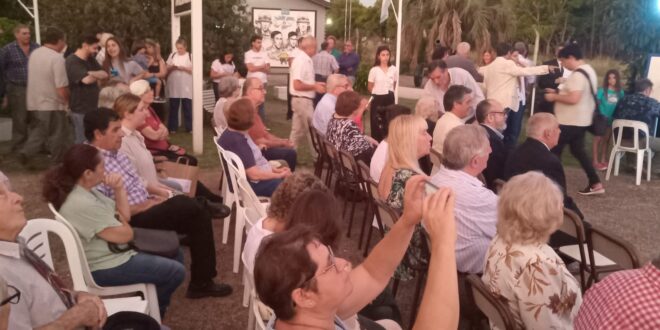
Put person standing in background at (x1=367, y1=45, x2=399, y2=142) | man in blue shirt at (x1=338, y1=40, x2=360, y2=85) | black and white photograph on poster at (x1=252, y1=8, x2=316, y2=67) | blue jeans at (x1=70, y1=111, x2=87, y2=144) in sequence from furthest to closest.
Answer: black and white photograph on poster at (x1=252, y1=8, x2=316, y2=67)
man in blue shirt at (x1=338, y1=40, x2=360, y2=85)
person standing in background at (x1=367, y1=45, x2=399, y2=142)
blue jeans at (x1=70, y1=111, x2=87, y2=144)

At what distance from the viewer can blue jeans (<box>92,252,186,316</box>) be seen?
3035mm

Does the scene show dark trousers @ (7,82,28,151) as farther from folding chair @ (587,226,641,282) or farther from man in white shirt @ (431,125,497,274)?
folding chair @ (587,226,641,282)

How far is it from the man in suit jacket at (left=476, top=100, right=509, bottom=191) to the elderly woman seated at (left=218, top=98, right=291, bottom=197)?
5.82 feet

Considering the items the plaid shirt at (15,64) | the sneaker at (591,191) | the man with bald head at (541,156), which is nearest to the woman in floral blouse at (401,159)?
the man with bald head at (541,156)

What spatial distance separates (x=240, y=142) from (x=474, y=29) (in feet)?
70.9

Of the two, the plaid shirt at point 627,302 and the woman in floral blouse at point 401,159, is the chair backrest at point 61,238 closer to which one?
the woman in floral blouse at point 401,159

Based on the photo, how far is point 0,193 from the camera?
7.49 feet

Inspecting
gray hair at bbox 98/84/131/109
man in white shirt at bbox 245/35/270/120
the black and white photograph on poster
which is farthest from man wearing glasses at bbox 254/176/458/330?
the black and white photograph on poster

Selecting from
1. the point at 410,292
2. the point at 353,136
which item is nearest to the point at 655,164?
the point at 353,136

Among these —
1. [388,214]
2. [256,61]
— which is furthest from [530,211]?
[256,61]

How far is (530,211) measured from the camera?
257 cm

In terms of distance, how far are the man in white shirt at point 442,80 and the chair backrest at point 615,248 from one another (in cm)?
403

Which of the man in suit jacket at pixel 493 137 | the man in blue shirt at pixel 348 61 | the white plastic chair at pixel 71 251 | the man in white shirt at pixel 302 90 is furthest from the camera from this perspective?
the man in blue shirt at pixel 348 61

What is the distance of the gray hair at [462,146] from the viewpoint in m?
3.45
